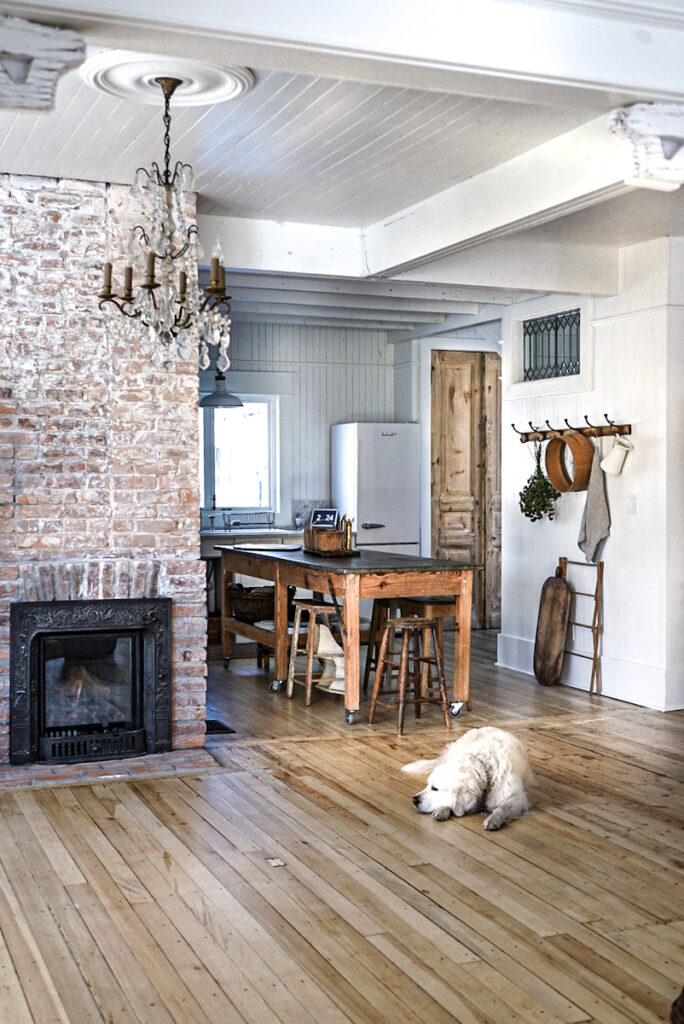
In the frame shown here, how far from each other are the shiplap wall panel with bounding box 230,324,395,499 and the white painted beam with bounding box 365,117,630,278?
12.3 ft

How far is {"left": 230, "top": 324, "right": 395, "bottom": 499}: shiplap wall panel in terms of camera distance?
10156 mm

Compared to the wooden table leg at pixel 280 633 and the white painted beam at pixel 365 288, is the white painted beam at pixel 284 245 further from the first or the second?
the wooden table leg at pixel 280 633

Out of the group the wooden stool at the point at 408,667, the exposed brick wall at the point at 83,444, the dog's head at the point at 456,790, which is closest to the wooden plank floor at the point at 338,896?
the dog's head at the point at 456,790

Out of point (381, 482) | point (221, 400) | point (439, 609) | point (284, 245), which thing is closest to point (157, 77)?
point (284, 245)

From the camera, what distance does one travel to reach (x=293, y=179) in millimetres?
5438

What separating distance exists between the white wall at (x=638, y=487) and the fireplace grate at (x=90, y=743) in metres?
3.22

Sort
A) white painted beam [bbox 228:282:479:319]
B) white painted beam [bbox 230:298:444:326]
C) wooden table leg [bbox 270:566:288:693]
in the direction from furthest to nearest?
white painted beam [bbox 230:298:444:326] → white painted beam [bbox 228:282:479:319] → wooden table leg [bbox 270:566:288:693]

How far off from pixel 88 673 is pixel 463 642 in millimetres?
2255

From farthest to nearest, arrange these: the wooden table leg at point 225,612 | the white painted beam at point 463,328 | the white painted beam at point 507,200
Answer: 1. the white painted beam at point 463,328
2. the wooden table leg at point 225,612
3. the white painted beam at point 507,200

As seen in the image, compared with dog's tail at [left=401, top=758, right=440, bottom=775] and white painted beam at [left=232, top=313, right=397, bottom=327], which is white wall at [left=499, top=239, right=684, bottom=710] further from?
white painted beam at [left=232, top=313, right=397, bottom=327]

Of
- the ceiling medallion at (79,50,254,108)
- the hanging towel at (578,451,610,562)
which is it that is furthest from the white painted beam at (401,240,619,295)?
the ceiling medallion at (79,50,254,108)

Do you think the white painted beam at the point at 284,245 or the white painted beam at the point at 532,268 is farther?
the white painted beam at the point at 532,268

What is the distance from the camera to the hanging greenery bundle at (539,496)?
766cm

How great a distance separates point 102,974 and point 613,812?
8.00 feet
